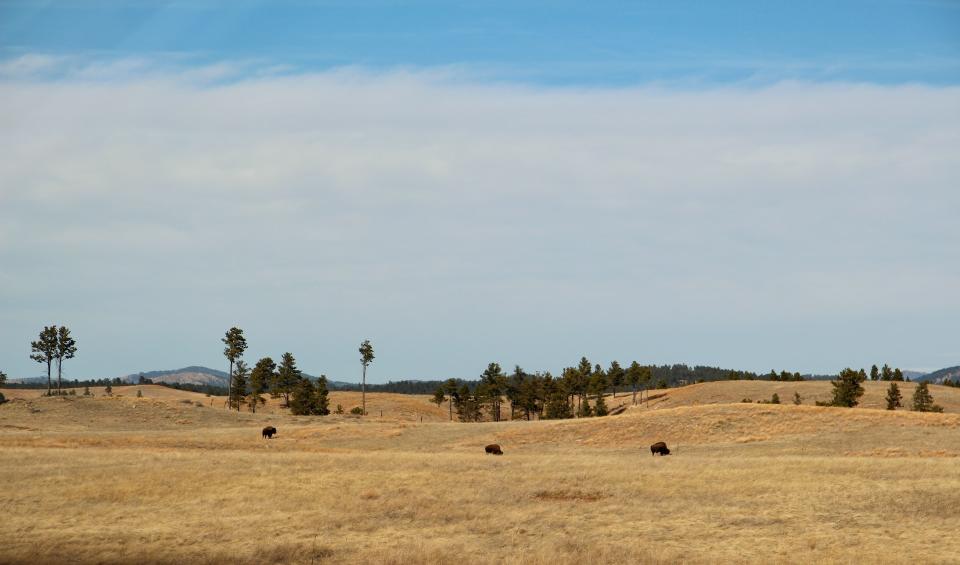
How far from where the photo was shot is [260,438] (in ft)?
A: 241

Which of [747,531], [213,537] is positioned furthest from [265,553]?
[747,531]

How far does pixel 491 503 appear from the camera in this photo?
3694 centimetres

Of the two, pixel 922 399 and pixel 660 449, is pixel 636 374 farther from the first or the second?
pixel 660 449

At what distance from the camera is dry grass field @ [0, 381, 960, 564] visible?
28484 millimetres

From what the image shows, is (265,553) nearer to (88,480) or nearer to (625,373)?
(88,480)

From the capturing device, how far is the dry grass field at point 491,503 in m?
28.5

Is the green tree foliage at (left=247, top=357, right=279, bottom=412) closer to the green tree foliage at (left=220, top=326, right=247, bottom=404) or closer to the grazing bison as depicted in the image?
the green tree foliage at (left=220, top=326, right=247, bottom=404)

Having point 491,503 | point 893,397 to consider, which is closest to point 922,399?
point 893,397

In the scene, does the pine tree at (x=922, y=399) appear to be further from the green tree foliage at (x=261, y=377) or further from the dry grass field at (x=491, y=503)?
the green tree foliage at (x=261, y=377)

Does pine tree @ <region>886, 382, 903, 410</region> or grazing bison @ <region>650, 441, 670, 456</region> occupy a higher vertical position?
pine tree @ <region>886, 382, 903, 410</region>

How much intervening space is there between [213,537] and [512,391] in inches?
4999

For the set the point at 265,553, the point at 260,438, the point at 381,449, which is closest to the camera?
the point at 265,553

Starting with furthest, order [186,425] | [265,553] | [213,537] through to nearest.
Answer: [186,425], [213,537], [265,553]

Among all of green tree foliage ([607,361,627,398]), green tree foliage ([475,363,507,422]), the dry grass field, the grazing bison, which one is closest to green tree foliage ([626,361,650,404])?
green tree foliage ([607,361,627,398])
